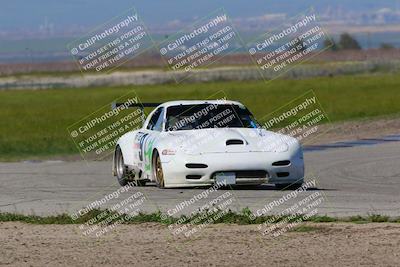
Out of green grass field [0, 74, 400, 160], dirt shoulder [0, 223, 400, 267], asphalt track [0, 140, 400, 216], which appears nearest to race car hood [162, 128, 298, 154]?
asphalt track [0, 140, 400, 216]

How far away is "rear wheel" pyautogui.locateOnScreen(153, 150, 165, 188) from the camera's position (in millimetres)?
19203

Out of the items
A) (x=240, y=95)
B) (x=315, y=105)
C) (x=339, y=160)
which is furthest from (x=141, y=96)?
(x=339, y=160)

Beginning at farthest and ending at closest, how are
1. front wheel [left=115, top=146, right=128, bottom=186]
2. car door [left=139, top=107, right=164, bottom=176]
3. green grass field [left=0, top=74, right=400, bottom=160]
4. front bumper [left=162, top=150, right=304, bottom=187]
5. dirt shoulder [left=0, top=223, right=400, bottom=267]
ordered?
green grass field [left=0, top=74, right=400, bottom=160]
front wheel [left=115, top=146, right=128, bottom=186]
car door [left=139, top=107, right=164, bottom=176]
front bumper [left=162, top=150, right=304, bottom=187]
dirt shoulder [left=0, top=223, right=400, bottom=267]

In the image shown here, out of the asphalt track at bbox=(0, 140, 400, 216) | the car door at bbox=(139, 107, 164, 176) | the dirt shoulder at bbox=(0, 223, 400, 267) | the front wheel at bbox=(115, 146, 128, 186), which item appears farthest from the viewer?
the front wheel at bbox=(115, 146, 128, 186)

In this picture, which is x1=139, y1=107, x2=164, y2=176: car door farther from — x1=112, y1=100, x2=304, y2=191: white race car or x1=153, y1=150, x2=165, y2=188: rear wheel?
x1=153, y1=150, x2=165, y2=188: rear wheel

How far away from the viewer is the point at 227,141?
18.9 m

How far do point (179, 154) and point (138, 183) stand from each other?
1917mm

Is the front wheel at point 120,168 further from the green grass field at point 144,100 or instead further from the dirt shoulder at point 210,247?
the green grass field at point 144,100

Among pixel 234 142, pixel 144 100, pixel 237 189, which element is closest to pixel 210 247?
pixel 234 142

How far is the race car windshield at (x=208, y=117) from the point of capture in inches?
776

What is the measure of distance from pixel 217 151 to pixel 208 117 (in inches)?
43.6

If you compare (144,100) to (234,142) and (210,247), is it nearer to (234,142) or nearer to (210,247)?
(234,142)

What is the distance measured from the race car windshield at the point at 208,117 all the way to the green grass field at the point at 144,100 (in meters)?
10.6

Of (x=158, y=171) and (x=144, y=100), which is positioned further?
(x=144, y=100)
